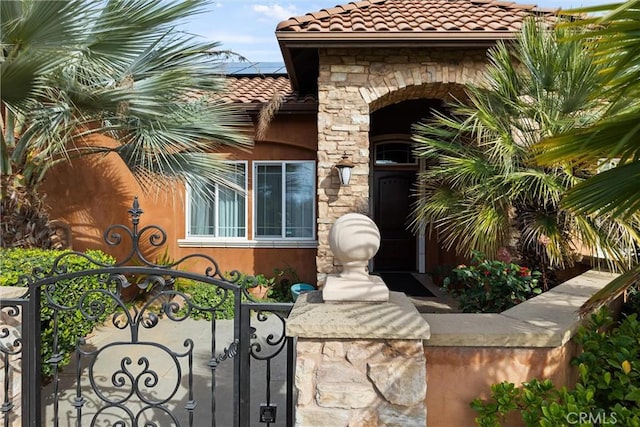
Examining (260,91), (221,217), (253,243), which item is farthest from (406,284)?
(260,91)

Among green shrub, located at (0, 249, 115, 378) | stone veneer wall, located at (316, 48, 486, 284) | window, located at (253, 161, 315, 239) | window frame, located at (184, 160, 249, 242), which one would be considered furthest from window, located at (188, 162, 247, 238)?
green shrub, located at (0, 249, 115, 378)

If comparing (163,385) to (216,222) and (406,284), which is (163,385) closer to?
(216,222)

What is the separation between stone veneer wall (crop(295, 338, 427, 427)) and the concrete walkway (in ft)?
3.63

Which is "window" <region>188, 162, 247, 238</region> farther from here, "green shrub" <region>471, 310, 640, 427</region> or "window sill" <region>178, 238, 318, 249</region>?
"green shrub" <region>471, 310, 640, 427</region>

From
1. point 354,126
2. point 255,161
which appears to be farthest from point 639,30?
point 255,161

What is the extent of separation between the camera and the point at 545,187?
325 cm

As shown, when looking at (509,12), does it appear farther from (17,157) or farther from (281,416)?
(17,157)

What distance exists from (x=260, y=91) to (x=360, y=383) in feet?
24.3

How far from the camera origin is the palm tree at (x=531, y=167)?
3.21 m

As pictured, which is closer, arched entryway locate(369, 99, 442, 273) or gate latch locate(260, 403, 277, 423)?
gate latch locate(260, 403, 277, 423)

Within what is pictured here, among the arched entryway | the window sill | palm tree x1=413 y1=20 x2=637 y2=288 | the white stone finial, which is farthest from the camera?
the arched entryway

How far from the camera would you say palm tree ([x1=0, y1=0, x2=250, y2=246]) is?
308 cm

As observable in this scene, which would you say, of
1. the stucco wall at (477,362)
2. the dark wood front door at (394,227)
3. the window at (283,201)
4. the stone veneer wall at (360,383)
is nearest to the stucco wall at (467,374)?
the stucco wall at (477,362)

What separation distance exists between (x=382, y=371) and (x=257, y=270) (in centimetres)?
604
